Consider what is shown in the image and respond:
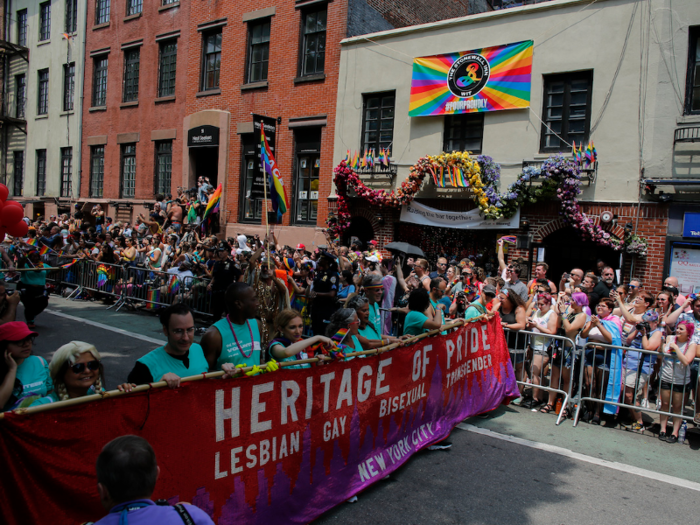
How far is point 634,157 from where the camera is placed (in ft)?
38.0

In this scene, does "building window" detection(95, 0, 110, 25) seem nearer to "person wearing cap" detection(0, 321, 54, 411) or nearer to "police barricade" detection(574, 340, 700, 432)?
"person wearing cap" detection(0, 321, 54, 411)

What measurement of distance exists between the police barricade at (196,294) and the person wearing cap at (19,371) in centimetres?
779

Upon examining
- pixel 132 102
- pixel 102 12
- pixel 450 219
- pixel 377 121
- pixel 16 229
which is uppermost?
pixel 102 12

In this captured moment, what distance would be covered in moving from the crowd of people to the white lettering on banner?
1080 millimetres

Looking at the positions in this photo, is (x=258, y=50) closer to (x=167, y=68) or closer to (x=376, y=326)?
(x=167, y=68)

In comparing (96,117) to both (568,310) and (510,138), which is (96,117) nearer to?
(510,138)

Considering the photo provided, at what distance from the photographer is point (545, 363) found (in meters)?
7.54

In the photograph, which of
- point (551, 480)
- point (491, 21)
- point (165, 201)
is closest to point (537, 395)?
point (551, 480)

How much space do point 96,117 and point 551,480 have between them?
25597mm

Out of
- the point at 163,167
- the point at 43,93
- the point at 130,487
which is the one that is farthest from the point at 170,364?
the point at 43,93

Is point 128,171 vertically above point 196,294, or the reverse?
point 128,171

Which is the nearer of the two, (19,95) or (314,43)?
(314,43)

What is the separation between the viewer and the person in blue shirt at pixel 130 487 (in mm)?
2012

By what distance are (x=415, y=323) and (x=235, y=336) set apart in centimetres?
247
